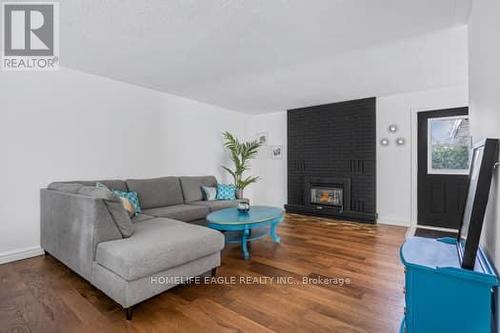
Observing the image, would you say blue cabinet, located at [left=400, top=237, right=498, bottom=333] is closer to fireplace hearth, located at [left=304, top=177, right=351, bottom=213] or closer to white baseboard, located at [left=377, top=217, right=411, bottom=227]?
white baseboard, located at [left=377, top=217, right=411, bottom=227]

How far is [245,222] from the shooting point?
271cm

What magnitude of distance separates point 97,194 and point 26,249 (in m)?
1.73

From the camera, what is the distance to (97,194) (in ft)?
6.61

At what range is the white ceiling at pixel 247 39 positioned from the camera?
197 cm

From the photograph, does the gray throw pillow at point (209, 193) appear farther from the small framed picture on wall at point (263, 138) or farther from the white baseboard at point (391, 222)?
the white baseboard at point (391, 222)

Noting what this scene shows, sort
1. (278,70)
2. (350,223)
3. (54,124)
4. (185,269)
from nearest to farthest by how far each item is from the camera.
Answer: (185,269) < (54,124) < (278,70) < (350,223)

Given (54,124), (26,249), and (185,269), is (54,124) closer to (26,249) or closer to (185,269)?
(26,249)

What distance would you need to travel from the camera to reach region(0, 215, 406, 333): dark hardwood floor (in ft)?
5.31

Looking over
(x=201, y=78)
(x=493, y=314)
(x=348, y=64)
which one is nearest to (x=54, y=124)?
(x=201, y=78)

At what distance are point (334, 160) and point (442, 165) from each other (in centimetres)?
173

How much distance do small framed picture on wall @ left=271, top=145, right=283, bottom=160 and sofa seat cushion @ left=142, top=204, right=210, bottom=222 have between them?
2.71 m

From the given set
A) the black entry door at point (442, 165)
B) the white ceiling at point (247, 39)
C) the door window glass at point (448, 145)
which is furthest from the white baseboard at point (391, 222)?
the white ceiling at point (247, 39)

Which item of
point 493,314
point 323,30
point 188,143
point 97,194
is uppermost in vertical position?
point 323,30

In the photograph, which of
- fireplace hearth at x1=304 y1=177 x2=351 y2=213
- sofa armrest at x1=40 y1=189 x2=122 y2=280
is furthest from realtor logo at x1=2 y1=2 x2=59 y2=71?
fireplace hearth at x1=304 y1=177 x2=351 y2=213
